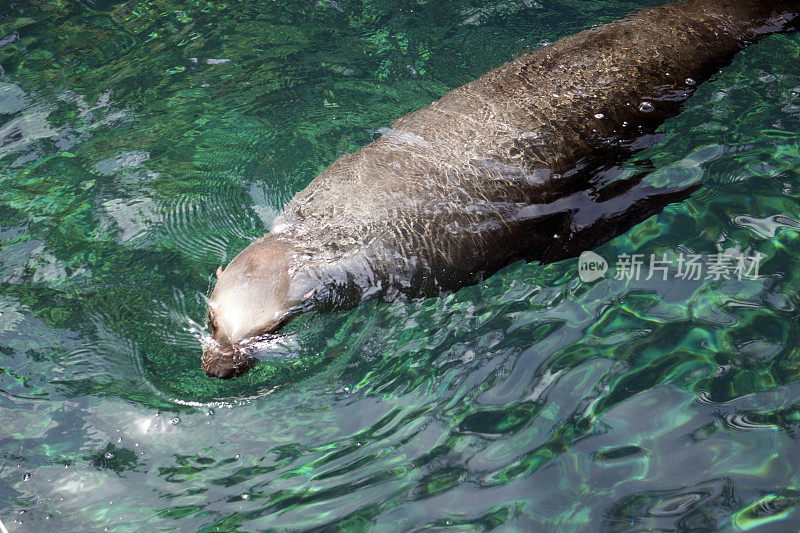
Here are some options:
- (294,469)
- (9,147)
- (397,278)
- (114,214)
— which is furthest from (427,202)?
(9,147)

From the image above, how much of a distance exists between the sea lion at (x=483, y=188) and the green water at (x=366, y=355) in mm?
210

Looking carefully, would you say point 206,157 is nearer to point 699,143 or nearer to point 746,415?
point 699,143

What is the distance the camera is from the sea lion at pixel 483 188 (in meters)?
3.98

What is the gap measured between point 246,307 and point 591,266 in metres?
2.37

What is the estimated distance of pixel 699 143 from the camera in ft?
16.7

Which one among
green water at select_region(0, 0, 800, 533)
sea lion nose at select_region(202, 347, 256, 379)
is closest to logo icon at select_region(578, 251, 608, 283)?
green water at select_region(0, 0, 800, 533)

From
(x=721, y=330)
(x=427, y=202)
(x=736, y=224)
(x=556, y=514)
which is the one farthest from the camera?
(x=736, y=224)

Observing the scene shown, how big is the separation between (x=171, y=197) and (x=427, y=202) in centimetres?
233

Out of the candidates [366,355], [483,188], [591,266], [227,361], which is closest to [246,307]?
[227,361]

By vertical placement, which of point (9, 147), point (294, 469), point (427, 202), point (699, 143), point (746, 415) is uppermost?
point (9, 147)

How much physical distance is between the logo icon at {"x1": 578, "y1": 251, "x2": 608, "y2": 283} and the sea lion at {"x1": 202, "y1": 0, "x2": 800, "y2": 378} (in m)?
0.09

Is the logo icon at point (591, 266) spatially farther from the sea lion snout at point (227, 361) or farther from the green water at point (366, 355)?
the sea lion snout at point (227, 361)

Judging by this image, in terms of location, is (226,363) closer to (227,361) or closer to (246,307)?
(227,361)

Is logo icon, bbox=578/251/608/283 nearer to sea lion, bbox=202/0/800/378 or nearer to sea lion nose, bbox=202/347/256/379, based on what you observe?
sea lion, bbox=202/0/800/378
